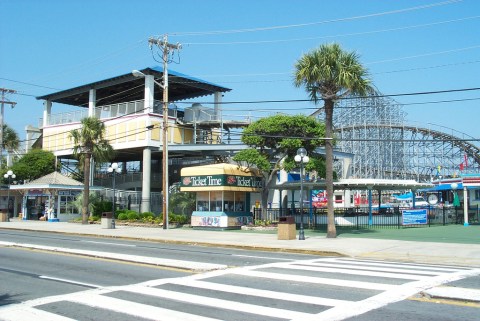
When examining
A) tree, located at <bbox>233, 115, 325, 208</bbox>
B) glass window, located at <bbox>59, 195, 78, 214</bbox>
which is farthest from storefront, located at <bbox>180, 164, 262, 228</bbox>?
glass window, located at <bbox>59, 195, 78, 214</bbox>

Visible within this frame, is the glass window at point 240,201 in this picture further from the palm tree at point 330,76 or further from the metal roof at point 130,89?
the metal roof at point 130,89

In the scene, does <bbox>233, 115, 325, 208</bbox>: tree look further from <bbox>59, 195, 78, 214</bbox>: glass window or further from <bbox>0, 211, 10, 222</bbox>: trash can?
<bbox>0, 211, 10, 222</bbox>: trash can

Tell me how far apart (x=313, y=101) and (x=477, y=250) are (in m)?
10.0

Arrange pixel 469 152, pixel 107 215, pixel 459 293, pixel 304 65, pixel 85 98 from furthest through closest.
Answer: pixel 469 152
pixel 85 98
pixel 107 215
pixel 304 65
pixel 459 293


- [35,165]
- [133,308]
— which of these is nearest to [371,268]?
[133,308]

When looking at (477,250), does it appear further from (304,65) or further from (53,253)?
(53,253)

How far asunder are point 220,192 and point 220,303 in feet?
74.4

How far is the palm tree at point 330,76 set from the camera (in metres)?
22.7

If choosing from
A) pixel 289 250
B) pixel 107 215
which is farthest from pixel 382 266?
pixel 107 215

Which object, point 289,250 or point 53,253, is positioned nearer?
point 53,253

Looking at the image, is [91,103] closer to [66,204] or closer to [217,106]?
[66,204]

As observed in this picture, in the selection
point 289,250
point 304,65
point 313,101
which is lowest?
point 289,250

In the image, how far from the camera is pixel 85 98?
54.0 meters

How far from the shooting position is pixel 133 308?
8281 mm
